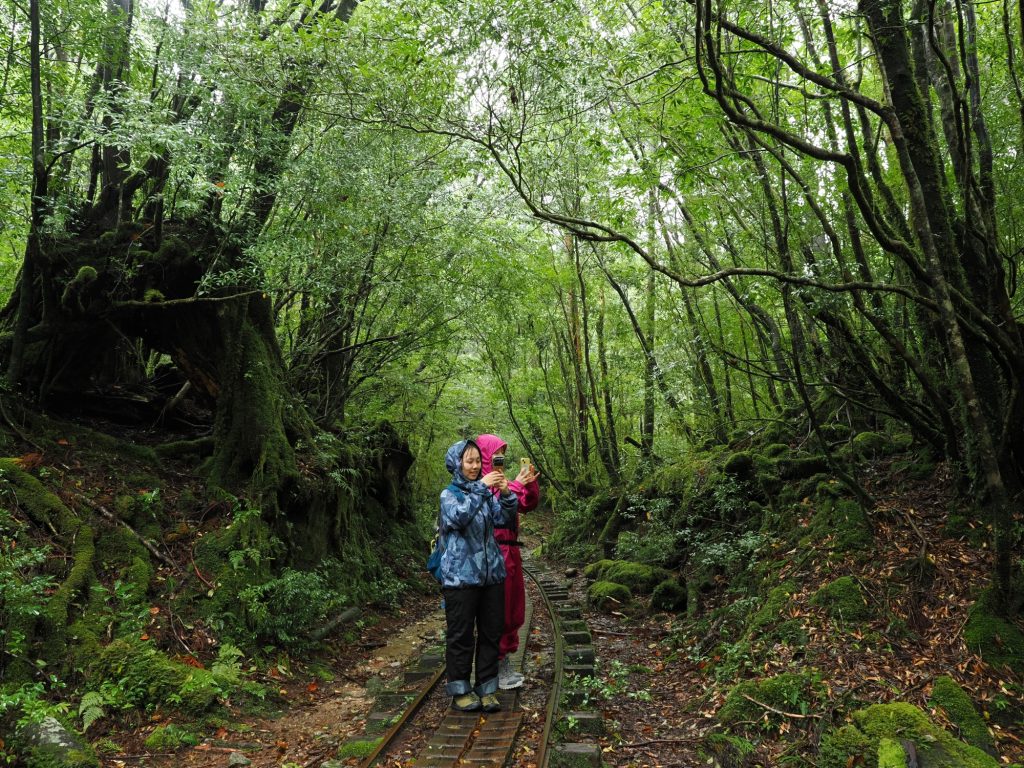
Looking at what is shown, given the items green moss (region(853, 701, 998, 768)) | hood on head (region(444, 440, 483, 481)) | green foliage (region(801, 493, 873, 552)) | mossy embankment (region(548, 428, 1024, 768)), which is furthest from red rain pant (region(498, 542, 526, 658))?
green foliage (region(801, 493, 873, 552))

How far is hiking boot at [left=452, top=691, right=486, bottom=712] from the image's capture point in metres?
5.26

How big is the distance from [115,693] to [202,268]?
5853mm

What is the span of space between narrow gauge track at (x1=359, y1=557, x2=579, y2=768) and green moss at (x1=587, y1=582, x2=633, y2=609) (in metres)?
4.01

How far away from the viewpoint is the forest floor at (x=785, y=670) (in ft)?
15.5

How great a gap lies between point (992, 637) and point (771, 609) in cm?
203

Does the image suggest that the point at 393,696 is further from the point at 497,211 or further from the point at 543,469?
the point at 543,469

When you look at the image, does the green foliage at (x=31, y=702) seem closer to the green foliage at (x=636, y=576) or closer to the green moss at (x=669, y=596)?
the green moss at (x=669, y=596)

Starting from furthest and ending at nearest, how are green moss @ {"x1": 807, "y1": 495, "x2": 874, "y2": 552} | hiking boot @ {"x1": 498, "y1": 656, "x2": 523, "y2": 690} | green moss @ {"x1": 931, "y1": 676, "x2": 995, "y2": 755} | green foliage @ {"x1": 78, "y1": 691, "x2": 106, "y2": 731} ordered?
green moss @ {"x1": 807, "y1": 495, "x2": 874, "y2": 552}
hiking boot @ {"x1": 498, "y1": 656, "x2": 523, "y2": 690}
green foliage @ {"x1": 78, "y1": 691, "x2": 106, "y2": 731}
green moss @ {"x1": 931, "y1": 676, "x2": 995, "y2": 755}

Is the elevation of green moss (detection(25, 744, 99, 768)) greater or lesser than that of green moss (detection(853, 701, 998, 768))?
lesser

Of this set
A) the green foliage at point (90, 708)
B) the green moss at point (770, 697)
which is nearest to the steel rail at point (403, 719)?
the green foliage at point (90, 708)

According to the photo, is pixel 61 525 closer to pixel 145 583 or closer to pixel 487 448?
pixel 145 583

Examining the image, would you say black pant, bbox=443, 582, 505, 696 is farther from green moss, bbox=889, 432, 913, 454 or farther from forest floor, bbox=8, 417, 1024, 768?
green moss, bbox=889, 432, 913, 454

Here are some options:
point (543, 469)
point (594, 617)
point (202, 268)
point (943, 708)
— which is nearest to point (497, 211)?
point (202, 268)

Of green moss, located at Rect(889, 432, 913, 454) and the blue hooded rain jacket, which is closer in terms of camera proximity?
the blue hooded rain jacket
